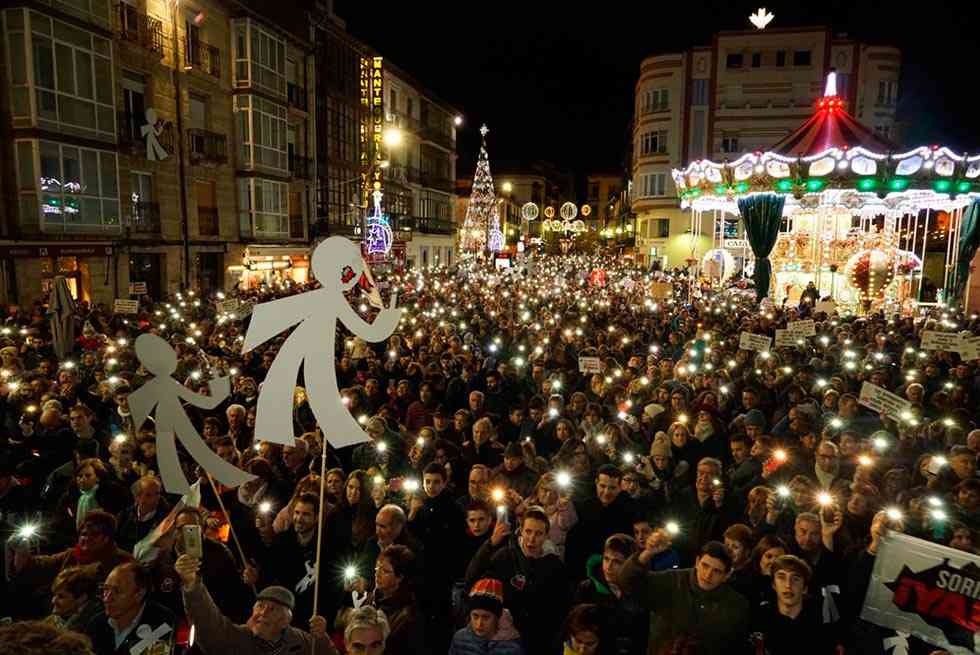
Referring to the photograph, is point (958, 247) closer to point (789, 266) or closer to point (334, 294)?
point (789, 266)

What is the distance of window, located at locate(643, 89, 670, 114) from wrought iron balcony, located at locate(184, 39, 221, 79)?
103 feet

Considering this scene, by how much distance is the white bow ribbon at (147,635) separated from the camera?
3680mm

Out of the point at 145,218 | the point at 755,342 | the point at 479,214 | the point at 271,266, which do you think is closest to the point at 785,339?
the point at 755,342

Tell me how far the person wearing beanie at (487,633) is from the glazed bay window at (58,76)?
21.2 metres

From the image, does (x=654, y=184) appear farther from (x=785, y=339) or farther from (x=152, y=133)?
(x=785, y=339)

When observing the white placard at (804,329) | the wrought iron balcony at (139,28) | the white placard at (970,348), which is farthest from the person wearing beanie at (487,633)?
the wrought iron balcony at (139,28)

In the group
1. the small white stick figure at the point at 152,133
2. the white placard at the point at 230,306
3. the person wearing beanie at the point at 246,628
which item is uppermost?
the small white stick figure at the point at 152,133

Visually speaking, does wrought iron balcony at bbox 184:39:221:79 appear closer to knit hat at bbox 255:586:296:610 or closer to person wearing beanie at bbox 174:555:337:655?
person wearing beanie at bbox 174:555:337:655

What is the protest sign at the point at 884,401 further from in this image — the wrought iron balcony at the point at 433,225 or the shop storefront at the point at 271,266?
→ the wrought iron balcony at the point at 433,225

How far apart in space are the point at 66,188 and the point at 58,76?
3252mm

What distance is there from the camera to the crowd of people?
3900mm

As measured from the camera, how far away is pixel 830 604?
4559mm

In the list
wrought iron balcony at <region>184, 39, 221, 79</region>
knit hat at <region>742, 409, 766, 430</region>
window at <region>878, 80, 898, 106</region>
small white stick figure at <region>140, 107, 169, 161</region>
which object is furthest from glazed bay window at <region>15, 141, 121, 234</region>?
window at <region>878, 80, 898, 106</region>

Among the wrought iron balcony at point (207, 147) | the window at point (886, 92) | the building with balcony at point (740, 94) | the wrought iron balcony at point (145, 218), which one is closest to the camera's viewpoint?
the wrought iron balcony at point (145, 218)
